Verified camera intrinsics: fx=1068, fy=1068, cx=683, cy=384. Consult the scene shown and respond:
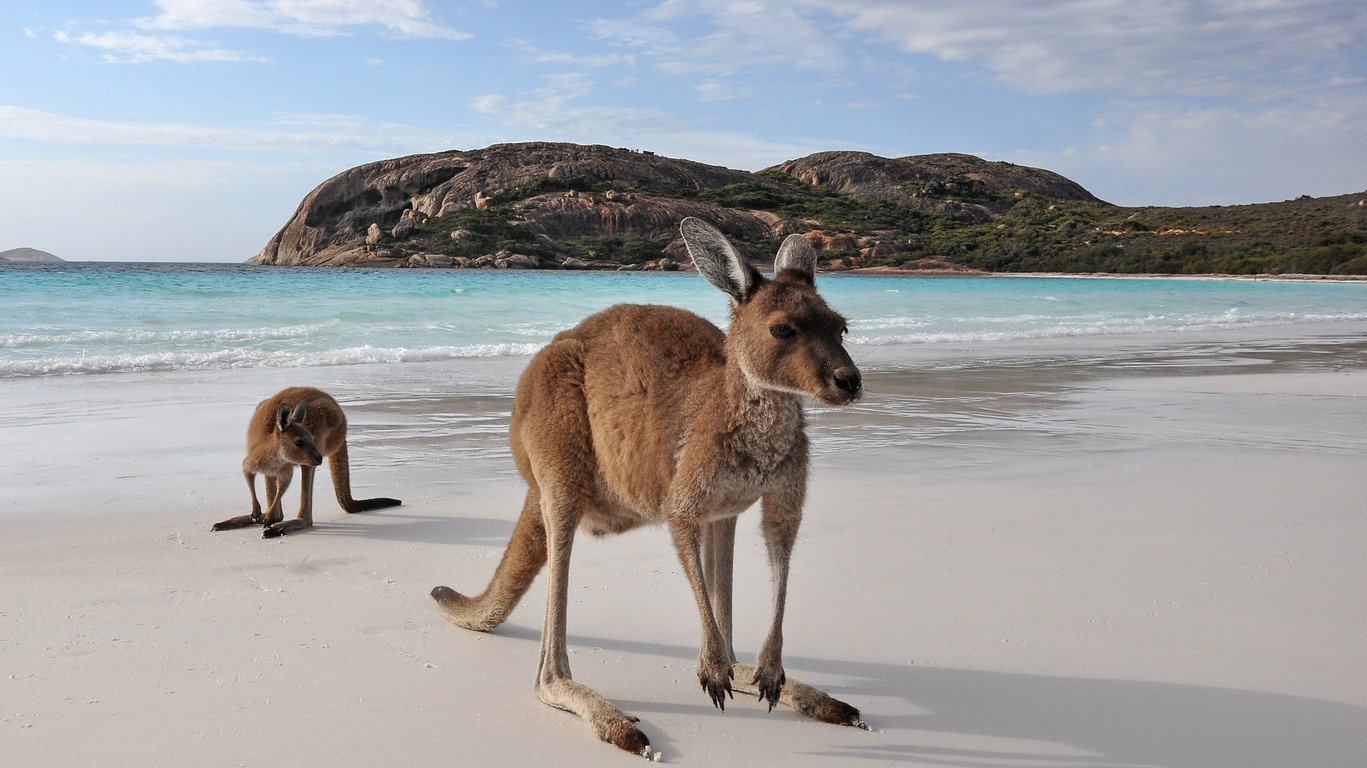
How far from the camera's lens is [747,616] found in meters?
3.87

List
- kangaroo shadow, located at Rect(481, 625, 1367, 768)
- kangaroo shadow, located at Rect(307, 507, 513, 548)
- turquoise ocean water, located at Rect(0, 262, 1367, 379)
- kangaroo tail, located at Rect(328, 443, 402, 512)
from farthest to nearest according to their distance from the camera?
turquoise ocean water, located at Rect(0, 262, 1367, 379) → kangaroo tail, located at Rect(328, 443, 402, 512) → kangaroo shadow, located at Rect(307, 507, 513, 548) → kangaroo shadow, located at Rect(481, 625, 1367, 768)

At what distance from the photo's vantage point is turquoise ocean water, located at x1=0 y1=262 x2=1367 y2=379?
47.3 ft

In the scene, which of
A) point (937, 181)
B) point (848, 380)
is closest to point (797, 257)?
point (848, 380)

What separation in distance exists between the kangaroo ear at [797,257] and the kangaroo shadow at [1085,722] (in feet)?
4.26

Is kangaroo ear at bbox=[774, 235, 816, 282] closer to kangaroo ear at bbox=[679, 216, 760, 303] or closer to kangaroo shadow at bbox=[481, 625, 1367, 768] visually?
kangaroo ear at bbox=[679, 216, 760, 303]

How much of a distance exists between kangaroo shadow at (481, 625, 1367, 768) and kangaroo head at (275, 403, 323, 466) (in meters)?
2.89

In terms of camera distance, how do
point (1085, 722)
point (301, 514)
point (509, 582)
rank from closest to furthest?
point (1085, 722) → point (509, 582) → point (301, 514)

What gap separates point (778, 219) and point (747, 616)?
238ft

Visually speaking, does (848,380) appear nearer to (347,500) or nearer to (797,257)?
(797,257)

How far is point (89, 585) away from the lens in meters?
4.11

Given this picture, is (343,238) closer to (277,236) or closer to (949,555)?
(277,236)

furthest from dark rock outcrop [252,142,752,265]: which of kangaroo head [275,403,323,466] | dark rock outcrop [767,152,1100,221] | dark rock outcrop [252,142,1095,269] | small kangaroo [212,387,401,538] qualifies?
kangaroo head [275,403,323,466]

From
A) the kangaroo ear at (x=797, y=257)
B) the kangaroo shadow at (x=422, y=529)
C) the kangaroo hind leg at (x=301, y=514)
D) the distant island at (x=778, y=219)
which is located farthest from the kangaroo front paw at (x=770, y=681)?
the distant island at (x=778, y=219)

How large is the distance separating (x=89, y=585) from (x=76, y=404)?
5821mm
